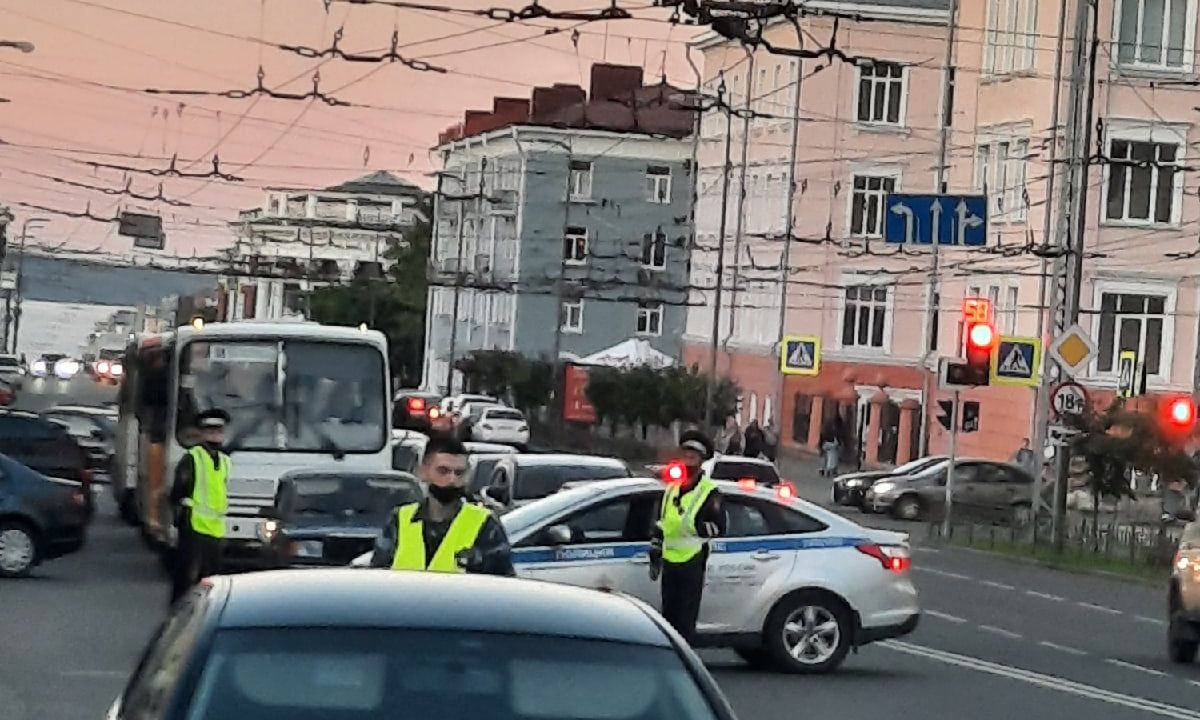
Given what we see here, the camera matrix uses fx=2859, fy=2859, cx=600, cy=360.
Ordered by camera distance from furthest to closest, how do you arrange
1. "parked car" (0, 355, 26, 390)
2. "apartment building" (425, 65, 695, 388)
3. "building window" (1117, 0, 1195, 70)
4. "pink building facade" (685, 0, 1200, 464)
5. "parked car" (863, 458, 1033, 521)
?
"apartment building" (425, 65, 695, 388) < "parked car" (0, 355, 26, 390) < "pink building facade" (685, 0, 1200, 464) < "building window" (1117, 0, 1195, 70) < "parked car" (863, 458, 1033, 521)

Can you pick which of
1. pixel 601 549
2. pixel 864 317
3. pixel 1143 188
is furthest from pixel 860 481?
pixel 601 549

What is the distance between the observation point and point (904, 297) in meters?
79.3

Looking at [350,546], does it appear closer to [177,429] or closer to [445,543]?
[177,429]

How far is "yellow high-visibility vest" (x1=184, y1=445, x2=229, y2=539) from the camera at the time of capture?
19.7m

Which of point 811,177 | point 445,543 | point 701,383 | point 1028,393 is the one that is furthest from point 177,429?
point 811,177

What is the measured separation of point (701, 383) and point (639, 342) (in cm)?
1166

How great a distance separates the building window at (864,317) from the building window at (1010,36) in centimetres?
1216

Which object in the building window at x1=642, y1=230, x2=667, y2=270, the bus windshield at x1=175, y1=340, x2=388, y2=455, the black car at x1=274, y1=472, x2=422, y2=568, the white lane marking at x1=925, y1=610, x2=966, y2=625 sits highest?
the building window at x1=642, y1=230, x2=667, y2=270

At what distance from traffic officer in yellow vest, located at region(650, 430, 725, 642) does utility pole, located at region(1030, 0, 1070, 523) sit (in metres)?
26.6

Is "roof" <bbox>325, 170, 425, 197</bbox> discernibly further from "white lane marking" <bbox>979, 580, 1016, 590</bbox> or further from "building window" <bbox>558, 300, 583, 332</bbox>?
"white lane marking" <bbox>979, 580, 1016, 590</bbox>

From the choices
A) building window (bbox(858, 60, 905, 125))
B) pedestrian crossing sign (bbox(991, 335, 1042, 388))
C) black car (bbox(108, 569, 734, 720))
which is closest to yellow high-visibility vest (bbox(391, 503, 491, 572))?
black car (bbox(108, 569, 734, 720))

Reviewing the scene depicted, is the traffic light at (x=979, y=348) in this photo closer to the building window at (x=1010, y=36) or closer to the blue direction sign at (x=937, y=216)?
the blue direction sign at (x=937, y=216)

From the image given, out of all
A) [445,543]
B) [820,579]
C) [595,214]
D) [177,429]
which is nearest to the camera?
[445,543]

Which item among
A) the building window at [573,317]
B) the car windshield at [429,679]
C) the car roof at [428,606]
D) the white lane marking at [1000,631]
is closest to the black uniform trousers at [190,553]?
the white lane marking at [1000,631]
